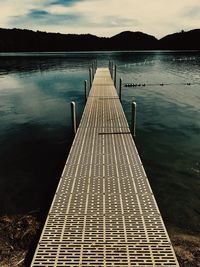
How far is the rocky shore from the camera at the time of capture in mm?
6969

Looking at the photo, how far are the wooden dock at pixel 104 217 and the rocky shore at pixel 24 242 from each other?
40.4 inches

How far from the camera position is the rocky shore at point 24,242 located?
22.9 feet

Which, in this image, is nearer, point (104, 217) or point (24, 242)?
point (104, 217)

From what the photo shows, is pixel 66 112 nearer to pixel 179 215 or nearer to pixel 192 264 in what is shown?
pixel 179 215

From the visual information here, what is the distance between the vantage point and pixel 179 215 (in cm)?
956

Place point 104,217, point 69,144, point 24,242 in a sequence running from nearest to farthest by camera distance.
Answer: point 104,217 < point 24,242 < point 69,144

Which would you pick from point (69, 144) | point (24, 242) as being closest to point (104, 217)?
point (24, 242)

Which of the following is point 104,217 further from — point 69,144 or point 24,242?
point 69,144

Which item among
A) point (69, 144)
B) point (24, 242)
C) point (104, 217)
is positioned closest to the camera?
point (104, 217)

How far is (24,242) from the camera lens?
7750 millimetres

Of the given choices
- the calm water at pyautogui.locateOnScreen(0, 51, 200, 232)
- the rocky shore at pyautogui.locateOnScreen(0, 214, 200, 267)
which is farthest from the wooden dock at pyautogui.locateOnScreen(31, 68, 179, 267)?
the calm water at pyautogui.locateOnScreen(0, 51, 200, 232)

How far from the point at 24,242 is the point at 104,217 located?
2.76 m

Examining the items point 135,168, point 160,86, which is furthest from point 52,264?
point 160,86

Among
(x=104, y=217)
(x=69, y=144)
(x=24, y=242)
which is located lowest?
(x=69, y=144)
